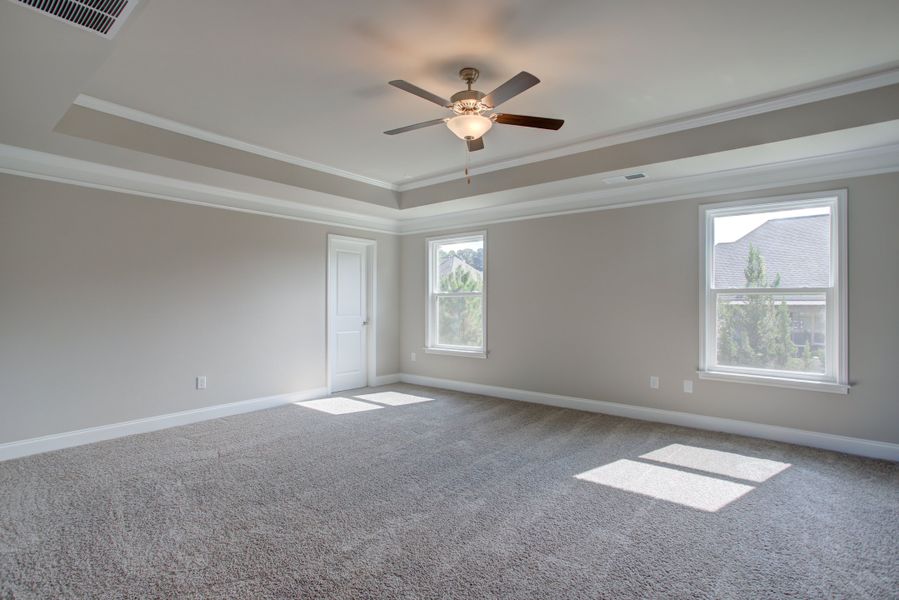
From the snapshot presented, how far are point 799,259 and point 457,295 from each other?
3.77 metres

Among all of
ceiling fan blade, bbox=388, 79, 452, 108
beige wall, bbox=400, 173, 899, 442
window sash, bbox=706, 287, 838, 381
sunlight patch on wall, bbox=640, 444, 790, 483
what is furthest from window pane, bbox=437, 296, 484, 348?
ceiling fan blade, bbox=388, 79, 452, 108

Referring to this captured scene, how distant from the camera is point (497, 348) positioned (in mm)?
5875

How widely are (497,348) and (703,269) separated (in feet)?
8.28

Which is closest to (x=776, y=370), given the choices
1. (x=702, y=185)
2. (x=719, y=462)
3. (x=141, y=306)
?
(x=719, y=462)

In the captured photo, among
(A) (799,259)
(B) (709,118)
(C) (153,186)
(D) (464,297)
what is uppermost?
(B) (709,118)

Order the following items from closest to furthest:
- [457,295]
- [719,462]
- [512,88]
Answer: [512,88], [719,462], [457,295]

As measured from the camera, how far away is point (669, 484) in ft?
10.2

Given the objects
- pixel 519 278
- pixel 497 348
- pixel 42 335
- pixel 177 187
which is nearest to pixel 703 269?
pixel 519 278

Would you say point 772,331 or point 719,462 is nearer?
point 719,462

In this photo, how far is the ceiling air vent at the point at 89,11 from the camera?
1844 mm

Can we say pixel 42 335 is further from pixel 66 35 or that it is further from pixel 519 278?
pixel 519 278

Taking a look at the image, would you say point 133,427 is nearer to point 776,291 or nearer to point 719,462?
point 719,462

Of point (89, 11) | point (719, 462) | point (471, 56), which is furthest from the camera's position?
point (719, 462)

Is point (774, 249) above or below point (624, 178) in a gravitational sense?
below
